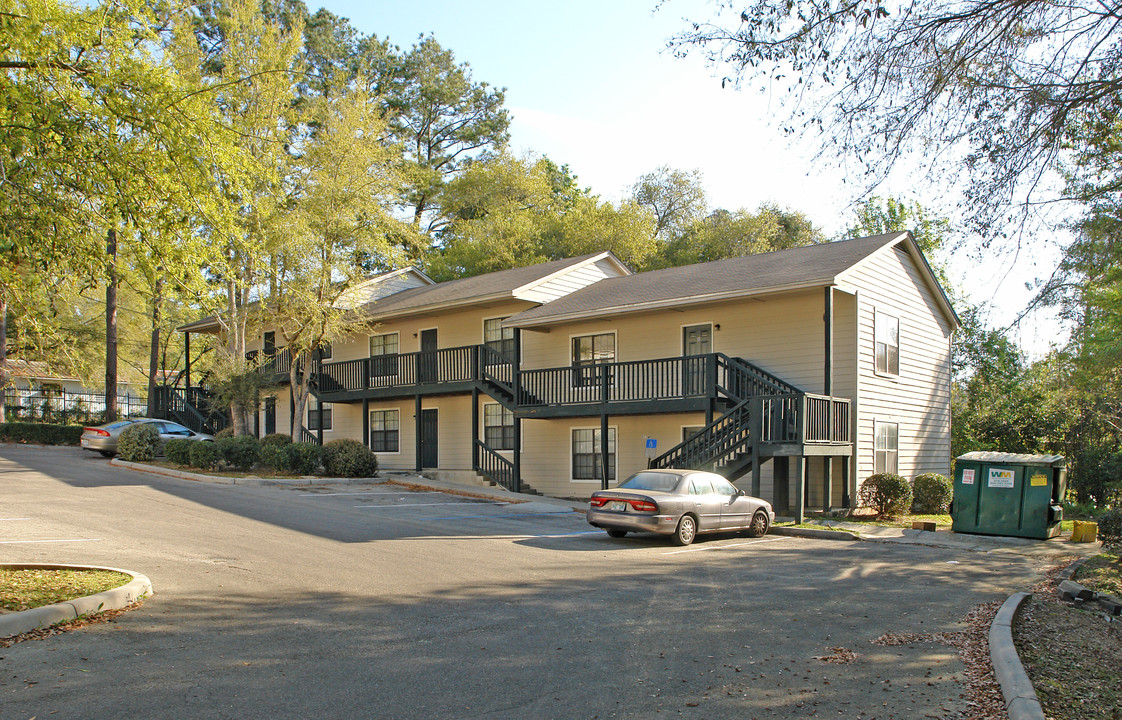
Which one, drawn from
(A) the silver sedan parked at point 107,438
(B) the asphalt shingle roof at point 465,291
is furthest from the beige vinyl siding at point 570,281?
(A) the silver sedan parked at point 107,438

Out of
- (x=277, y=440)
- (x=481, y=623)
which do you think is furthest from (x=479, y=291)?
(x=481, y=623)

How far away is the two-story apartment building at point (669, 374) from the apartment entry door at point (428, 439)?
5 centimetres

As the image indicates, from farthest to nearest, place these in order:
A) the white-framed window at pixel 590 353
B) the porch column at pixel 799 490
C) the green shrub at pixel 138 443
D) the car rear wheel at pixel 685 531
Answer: the green shrub at pixel 138 443
the white-framed window at pixel 590 353
the porch column at pixel 799 490
the car rear wheel at pixel 685 531

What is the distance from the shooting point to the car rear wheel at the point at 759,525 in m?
16.4

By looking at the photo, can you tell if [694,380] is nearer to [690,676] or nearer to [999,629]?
[999,629]

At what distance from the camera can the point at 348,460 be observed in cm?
2483

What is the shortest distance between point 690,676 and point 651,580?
4.32 metres

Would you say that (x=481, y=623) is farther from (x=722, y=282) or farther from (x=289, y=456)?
(x=289, y=456)

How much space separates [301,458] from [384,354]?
6.39 m

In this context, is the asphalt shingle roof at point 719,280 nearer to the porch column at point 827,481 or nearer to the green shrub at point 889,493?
the porch column at point 827,481

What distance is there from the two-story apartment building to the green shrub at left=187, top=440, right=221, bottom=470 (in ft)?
16.1

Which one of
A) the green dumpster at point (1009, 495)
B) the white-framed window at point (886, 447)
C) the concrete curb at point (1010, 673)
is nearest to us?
the concrete curb at point (1010, 673)

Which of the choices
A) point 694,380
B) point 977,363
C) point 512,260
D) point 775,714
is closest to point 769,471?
point 694,380

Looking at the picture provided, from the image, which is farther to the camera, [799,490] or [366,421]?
[366,421]
